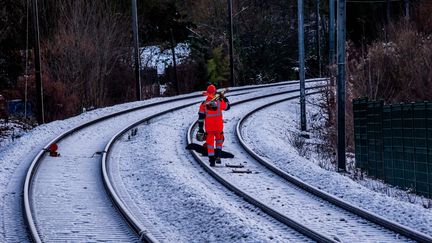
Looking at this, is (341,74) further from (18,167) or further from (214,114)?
(18,167)

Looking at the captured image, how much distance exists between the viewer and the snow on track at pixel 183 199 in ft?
35.8

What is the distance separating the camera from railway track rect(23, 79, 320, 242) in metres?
11.1

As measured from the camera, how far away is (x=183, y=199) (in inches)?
531

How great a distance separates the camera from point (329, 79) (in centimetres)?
2728

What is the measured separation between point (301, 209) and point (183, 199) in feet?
7.32

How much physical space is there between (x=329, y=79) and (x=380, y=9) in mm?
29788

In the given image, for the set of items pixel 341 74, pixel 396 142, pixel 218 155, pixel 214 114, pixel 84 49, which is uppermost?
pixel 84 49

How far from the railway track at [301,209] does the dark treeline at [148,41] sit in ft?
60.9

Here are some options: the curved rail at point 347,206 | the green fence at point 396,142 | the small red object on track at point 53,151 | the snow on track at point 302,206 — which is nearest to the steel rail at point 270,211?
the snow on track at point 302,206

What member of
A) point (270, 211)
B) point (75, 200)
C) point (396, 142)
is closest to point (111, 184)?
point (75, 200)

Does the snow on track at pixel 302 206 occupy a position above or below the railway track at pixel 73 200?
Answer: below

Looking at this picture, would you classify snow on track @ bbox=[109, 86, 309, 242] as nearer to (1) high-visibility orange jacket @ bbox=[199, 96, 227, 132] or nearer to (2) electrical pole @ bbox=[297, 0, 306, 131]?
(1) high-visibility orange jacket @ bbox=[199, 96, 227, 132]

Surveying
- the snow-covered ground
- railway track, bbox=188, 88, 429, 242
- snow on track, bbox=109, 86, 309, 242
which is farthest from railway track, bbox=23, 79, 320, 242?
railway track, bbox=188, 88, 429, 242

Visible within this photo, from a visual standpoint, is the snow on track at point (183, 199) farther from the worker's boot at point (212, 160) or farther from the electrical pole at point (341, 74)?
the electrical pole at point (341, 74)
